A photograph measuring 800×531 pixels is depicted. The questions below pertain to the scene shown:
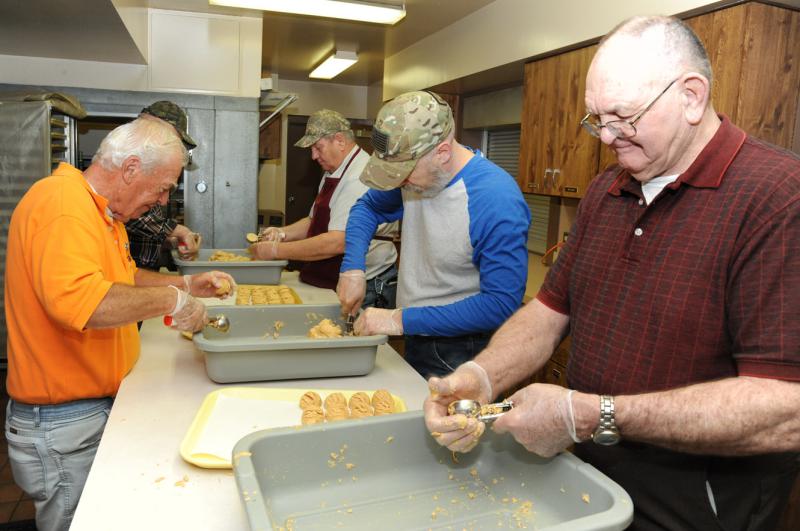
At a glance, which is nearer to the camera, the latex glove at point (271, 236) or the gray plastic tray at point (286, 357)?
the gray plastic tray at point (286, 357)

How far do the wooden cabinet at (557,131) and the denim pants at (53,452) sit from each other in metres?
2.63

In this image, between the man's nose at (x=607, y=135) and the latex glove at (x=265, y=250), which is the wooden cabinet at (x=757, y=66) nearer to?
the man's nose at (x=607, y=135)

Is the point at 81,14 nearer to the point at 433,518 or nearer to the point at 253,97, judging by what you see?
the point at 253,97

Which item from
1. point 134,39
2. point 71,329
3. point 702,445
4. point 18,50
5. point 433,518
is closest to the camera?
point 702,445

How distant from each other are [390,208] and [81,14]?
1.69 meters

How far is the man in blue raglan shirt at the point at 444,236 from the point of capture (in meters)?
1.87

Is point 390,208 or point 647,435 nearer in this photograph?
point 647,435

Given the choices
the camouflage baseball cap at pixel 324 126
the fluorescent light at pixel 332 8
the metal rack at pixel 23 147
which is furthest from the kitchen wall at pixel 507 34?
the metal rack at pixel 23 147

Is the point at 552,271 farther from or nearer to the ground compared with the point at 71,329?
farther from the ground

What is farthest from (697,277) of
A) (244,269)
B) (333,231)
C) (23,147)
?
(23,147)

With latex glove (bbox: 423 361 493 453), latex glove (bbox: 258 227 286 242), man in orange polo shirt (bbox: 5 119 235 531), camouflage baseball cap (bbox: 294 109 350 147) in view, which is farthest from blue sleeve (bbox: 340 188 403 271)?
latex glove (bbox: 423 361 493 453)

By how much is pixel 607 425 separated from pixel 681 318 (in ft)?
0.82

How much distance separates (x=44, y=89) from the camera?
13.2 feet

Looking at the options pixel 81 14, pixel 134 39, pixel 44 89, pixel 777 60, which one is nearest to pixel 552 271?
pixel 777 60
